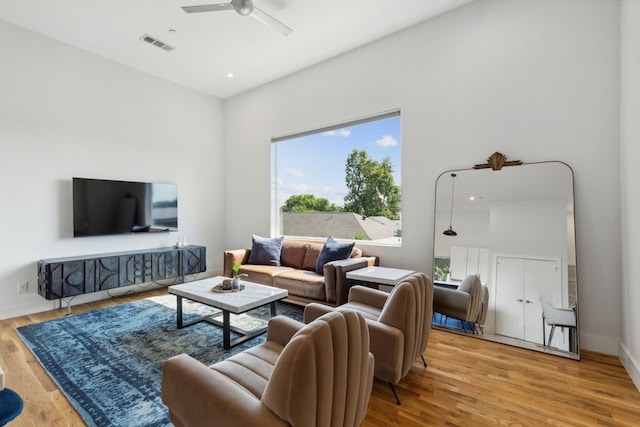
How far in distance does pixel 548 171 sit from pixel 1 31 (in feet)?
19.9

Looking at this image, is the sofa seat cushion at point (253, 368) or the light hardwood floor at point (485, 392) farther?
the light hardwood floor at point (485, 392)

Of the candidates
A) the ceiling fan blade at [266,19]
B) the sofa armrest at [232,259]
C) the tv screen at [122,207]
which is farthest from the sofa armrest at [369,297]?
the tv screen at [122,207]

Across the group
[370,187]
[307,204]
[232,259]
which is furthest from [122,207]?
[370,187]

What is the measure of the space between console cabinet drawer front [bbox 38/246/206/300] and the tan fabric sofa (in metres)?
0.80

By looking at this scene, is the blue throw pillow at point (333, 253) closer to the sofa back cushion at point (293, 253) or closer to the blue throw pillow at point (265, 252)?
the sofa back cushion at point (293, 253)

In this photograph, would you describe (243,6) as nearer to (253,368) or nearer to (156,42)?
(156,42)

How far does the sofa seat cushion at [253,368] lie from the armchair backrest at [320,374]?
14.1 inches

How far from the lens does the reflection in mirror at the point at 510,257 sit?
2676mm

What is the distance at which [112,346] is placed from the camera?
2684 mm

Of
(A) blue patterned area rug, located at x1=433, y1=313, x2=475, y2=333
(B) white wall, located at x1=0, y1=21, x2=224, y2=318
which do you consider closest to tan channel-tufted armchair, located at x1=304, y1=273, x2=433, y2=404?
(A) blue patterned area rug, located at x1=433, y1=313, x2=475, y2=333

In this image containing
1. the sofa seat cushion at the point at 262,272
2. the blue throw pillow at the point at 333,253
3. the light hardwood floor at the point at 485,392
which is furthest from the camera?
the sofa seat cushion at the point at 262,272

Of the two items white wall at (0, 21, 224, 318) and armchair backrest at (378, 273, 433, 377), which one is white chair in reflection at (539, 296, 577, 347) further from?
white wall at (0, 21, 224, 318)

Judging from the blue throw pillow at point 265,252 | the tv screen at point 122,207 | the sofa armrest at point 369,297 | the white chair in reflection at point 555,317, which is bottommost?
the white chair in reflection at point 555,317

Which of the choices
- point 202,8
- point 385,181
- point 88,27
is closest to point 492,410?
point 385,181
